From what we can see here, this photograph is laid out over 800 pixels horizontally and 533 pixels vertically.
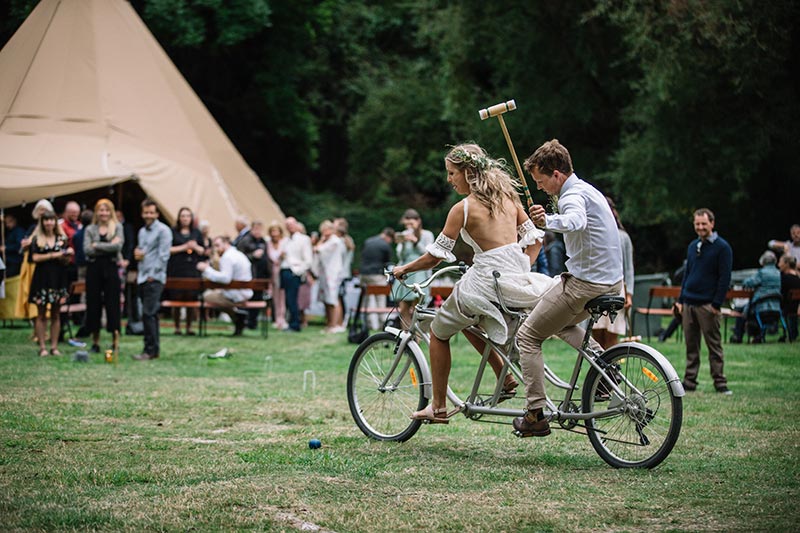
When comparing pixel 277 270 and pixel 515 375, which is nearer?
pixel 515 375

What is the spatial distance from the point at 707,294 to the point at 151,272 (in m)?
7.16

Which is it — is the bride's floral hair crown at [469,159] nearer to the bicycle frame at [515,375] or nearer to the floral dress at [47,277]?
the bicycle frame at [515,375]

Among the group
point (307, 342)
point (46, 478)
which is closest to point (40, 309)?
point (307, 342)

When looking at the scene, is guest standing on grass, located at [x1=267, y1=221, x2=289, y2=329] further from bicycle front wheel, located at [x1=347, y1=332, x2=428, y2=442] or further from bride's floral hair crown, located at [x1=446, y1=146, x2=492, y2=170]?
bride's floral hair crown, located at [x1=446, y1=146, x2=492, y2=170]

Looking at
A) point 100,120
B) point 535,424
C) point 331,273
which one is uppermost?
point 100,120

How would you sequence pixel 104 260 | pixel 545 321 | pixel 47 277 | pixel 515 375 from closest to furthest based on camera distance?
1. pixel 545 321
2. pixel 515 375
3. pixel 104 260
4. pixel 47 277

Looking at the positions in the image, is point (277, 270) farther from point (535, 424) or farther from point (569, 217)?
point (569, 217)

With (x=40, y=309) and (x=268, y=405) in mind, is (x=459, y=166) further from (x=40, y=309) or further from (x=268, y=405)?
(x=40, y=309)

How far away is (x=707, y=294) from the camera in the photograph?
11297mm

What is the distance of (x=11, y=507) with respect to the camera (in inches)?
215

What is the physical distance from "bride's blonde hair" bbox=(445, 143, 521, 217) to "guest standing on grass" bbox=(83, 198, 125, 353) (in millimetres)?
7777

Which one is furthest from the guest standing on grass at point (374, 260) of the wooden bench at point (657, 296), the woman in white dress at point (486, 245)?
the woman in white dress at point (486, 245)

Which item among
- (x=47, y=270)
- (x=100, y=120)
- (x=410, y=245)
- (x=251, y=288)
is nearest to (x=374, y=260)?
(x=251, y=288)

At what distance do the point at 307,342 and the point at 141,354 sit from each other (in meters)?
3.95
